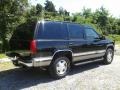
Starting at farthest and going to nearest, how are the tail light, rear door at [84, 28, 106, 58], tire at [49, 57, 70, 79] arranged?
rear door at [84, 28, 106, 58] < tire at [49, 57, 70, 79] < the tail light

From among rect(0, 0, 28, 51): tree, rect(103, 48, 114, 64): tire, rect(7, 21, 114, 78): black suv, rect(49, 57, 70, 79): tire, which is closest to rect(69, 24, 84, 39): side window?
rect(7, 21, 114, 78): black suv

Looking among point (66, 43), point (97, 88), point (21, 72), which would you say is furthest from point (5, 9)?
point (97, 88)

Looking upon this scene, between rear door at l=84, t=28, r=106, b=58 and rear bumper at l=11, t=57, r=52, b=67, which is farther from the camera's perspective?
rear door at l=84, t=28, r=106, b=58

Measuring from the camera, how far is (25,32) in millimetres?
7676

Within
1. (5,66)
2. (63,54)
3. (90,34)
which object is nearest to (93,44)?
(90,34)

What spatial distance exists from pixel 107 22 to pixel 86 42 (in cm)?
2962

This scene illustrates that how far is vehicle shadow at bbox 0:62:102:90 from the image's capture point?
24.1ft

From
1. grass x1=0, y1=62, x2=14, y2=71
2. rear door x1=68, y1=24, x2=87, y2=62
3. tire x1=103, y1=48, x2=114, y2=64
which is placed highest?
rear door x1=68, y1=24, x2=87, y2=62

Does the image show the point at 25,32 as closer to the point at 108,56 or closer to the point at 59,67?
the point at 59,67

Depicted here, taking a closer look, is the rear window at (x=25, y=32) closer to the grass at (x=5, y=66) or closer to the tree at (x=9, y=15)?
the grass at (x=5, y=66)

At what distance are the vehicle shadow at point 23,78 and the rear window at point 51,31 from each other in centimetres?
A: 150

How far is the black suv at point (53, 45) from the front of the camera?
23.8 feet

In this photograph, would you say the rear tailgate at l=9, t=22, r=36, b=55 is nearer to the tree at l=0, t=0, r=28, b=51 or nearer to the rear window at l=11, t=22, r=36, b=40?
the rear window at l=11, t=22, r=36, b=40

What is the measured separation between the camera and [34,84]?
7.45 meters
